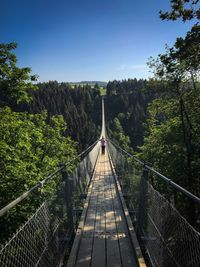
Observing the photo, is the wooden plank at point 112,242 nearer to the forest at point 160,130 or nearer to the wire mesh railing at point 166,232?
the wire mesh railing at point 166,232

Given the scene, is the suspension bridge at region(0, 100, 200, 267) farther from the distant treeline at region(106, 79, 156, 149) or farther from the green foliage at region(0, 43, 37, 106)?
the distant treeline at region(106, 79, 156, 149)

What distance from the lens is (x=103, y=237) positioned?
3.84 meters

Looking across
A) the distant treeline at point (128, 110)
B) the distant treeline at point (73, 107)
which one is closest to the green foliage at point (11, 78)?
the distant treeline at point (128, 110)

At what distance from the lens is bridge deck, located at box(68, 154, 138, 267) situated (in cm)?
312

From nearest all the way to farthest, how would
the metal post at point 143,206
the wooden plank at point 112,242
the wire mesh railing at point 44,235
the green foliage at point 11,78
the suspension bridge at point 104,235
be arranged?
the wire mesh railing at point 44,235 < the suspension bridge at point 104,235 < the wooden plank at point 112,242 < the metal post at point 143,206 < the green foliage at point 11,78

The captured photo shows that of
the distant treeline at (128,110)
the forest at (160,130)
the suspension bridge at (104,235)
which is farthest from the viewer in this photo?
the distant treeline at (128,110)

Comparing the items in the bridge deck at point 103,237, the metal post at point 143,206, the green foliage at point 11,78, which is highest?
the green foliage at point 11,78

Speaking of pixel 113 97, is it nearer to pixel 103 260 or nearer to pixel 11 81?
pixel 11 81

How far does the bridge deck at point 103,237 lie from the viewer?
312cm

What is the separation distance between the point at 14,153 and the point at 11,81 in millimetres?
3162

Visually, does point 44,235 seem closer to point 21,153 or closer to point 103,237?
point 103,237

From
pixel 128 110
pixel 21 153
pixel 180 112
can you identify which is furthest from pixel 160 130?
pixel 128 110

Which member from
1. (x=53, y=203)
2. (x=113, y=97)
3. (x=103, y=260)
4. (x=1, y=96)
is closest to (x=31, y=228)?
(x=53, y=203)

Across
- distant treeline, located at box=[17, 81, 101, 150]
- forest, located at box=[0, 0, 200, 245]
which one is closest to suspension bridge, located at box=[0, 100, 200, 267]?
forest, located at box=[0, 0, 200, 245]
